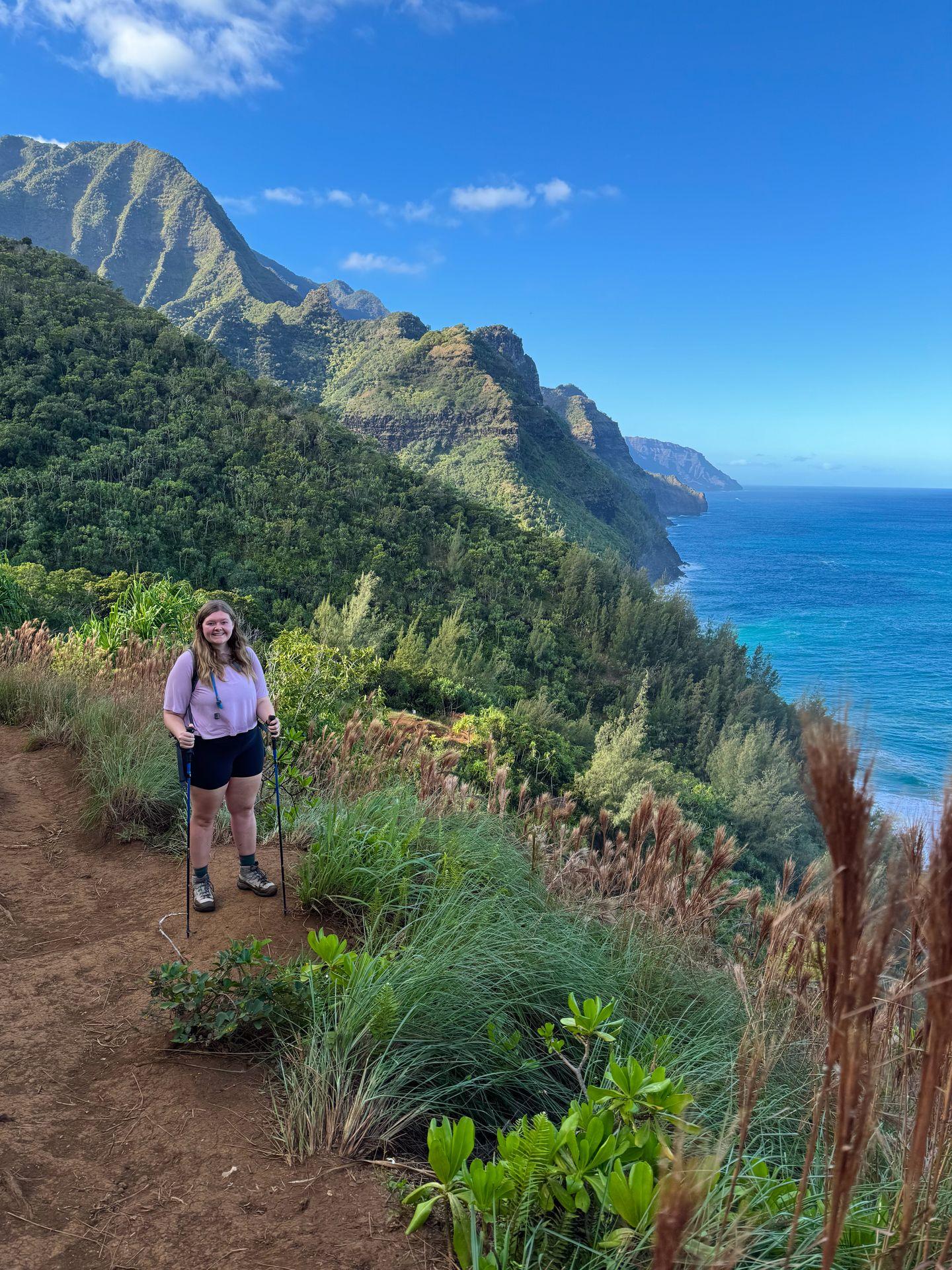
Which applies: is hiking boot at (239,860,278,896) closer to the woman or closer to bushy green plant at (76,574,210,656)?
the woman

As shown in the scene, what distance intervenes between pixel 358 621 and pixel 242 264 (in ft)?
473

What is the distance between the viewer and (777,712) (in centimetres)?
4084

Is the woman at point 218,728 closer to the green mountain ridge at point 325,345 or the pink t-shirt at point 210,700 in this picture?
the pink t-shirt at point 210,700

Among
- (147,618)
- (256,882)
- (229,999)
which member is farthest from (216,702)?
(147,618)

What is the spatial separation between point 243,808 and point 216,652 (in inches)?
30.8

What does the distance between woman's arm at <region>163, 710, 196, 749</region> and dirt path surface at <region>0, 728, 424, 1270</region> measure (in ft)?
2.53

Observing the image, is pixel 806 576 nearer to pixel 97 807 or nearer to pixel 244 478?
pixel 244 478

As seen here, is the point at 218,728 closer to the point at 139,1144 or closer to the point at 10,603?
the point at 139,1144

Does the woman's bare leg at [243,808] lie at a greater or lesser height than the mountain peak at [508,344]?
lesser

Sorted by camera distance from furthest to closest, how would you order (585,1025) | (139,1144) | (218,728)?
1. (218,728)
2. (585,1025)
3. (139,1144)

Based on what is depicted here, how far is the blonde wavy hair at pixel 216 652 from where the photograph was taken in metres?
3.29

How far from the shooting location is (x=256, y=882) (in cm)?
335

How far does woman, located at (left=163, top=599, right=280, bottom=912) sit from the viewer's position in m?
3.28

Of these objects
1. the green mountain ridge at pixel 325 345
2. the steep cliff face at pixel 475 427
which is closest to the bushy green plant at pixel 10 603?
the green mountain ridge at pixel 325 345
